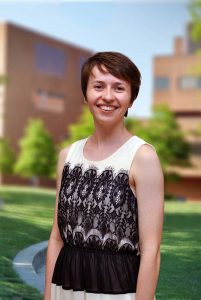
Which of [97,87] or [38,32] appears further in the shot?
[38,32]

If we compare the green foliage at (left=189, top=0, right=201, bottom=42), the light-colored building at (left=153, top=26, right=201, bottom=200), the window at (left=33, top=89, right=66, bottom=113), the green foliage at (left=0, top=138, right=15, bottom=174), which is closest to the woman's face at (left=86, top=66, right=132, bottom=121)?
the green foliage at (left=189, top=0, right=201, bottom=42)

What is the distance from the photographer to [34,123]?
3228 centimetres

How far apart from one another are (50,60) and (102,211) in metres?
35.4

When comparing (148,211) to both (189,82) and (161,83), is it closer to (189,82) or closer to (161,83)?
(161,83)

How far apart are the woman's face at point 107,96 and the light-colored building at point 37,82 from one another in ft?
105

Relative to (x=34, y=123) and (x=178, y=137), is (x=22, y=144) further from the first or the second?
(x=178, y=137)

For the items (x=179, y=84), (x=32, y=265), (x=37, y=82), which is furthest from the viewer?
(x=179, y=84)

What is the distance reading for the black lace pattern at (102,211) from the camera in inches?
64.9

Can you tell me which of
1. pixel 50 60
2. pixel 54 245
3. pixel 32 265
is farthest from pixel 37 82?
pixel 54 245

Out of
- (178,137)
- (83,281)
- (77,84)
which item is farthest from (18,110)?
(83,281)

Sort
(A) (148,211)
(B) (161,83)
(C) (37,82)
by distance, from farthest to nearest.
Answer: (B) (161,83), (C) (37,82), (A) (148,211)

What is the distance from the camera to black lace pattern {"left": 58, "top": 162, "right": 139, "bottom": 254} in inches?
64.9

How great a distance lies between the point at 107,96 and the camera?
5.48 feet

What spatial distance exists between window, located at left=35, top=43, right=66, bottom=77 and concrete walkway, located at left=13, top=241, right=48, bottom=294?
30983 mm
